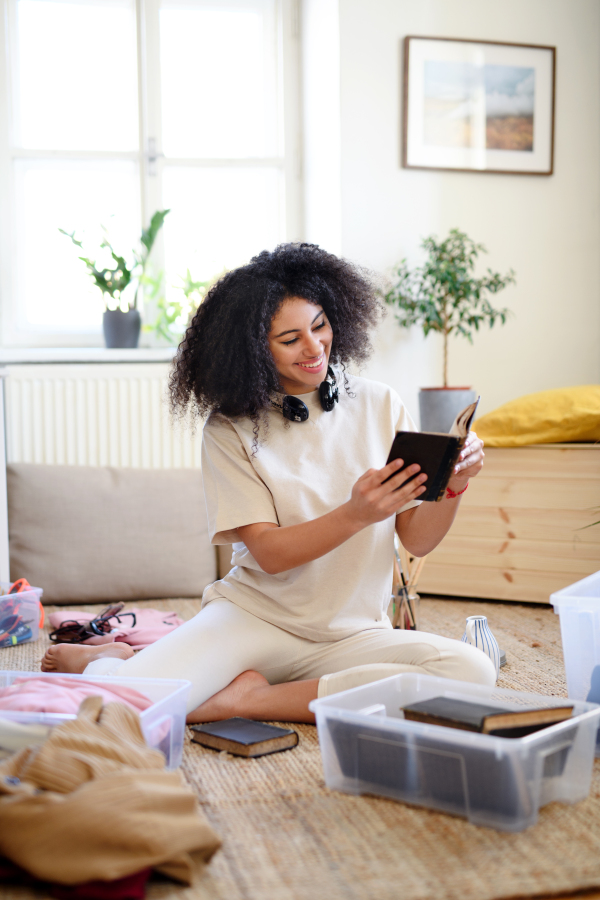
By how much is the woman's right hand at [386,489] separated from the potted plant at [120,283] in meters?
1.98

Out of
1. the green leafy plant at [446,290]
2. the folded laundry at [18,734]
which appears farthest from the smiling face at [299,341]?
the green leafy plant at [446,290]

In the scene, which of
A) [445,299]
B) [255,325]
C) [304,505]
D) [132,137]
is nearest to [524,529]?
[445,299]

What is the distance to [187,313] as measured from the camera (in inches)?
124

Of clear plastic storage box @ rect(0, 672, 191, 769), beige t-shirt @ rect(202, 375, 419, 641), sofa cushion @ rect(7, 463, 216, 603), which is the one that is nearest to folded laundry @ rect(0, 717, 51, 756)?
clear plastic storage box @ rect(0, 672, 191, 769)

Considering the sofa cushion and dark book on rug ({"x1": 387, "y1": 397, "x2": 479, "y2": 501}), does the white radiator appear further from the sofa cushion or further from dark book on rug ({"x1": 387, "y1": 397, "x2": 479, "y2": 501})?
dark book on rug ({"x1": 387, "y1": 397, "x2": 479, "y2": 501})

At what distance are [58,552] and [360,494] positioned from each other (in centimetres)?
151

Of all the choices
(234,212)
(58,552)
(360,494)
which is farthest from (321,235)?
(360,494)

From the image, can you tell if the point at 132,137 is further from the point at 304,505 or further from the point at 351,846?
the point at 351,846

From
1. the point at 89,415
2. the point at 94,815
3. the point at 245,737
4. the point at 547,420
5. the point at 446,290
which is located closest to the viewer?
the point at 94,815

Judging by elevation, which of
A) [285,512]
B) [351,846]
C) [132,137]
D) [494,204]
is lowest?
[351,846]

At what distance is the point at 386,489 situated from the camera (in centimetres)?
130

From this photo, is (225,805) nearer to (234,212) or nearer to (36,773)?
(36,773)

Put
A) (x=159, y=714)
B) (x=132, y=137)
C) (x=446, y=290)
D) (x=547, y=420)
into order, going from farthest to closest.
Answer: (x=132, y=137), (x=446, y=290), (x=547, y=420), (x=159, y=714)

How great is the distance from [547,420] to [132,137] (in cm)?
186
